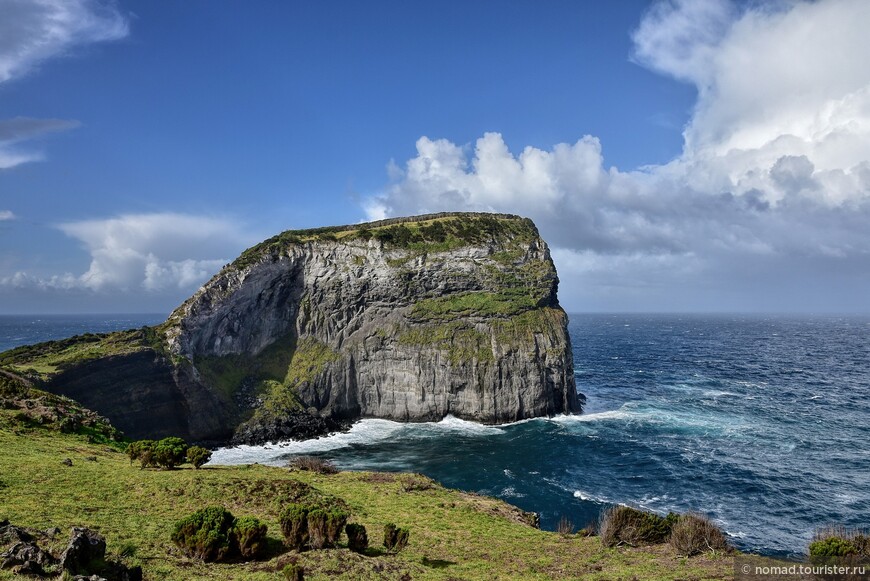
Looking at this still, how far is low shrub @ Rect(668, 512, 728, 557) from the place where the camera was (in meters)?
24.4

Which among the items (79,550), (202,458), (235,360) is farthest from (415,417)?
(79,550)

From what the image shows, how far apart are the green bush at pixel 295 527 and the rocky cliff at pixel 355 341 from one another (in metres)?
52.5

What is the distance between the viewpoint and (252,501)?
28.8 m

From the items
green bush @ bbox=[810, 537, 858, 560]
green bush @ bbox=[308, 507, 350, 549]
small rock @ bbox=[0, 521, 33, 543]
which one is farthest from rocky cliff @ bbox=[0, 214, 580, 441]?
green bush @ bbox=[810, 537, 858, 560]

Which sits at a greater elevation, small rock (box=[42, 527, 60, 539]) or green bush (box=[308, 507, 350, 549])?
small rock (box=[42, 527, 60, 539])

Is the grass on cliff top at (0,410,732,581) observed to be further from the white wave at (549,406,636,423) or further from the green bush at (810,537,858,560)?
the white wave at (549,406,636,423)

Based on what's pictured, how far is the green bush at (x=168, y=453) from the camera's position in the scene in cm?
3319

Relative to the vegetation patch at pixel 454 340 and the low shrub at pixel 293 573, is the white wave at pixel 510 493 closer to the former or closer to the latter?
the vegetation patch at pixel 454 340

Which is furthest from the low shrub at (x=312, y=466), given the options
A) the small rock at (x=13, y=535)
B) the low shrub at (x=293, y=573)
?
the small rock at (x=13, y=535)

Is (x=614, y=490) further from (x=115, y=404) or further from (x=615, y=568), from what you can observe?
(x=115, y=404)

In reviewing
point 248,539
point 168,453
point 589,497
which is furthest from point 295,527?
point 589,497

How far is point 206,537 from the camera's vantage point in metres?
20.4

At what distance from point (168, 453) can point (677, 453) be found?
56.9 meters

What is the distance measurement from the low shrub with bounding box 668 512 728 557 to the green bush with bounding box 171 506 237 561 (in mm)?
21837
